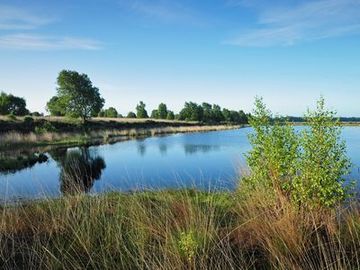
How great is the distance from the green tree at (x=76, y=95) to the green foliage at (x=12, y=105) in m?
6.40

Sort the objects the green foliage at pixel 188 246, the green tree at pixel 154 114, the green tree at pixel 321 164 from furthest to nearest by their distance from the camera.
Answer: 1. the green tree at pixel 154 114
2. the green tree at pixel 321 164
3. the green foliage at pixel 188 246

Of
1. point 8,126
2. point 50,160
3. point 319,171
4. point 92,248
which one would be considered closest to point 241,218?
point 319,171

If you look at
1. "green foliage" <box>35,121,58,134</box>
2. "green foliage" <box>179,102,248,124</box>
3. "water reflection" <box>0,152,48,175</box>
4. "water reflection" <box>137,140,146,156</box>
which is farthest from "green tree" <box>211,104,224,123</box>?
"water reflection" <box>0,152,48,175</box>

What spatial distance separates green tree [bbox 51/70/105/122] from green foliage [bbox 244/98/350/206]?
4605cm

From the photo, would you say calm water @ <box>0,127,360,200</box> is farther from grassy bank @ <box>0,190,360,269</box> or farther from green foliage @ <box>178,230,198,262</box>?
green foliage @ <box>178,230,198,262</box>

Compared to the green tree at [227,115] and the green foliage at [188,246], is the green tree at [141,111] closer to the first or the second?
the green tree at [227,115]

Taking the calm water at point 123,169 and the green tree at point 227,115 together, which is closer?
the calm water at point 123,169

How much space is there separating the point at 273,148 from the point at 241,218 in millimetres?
1363

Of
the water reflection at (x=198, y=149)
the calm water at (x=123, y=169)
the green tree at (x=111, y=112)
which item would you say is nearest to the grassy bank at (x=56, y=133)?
the calm water at (x=123, y=169)

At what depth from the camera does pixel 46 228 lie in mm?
6891

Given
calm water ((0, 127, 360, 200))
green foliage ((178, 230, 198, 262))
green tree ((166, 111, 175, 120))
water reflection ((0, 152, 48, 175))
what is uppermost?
green tree ((166, 111, 175, 120))

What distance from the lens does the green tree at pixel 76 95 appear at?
52.0 meters

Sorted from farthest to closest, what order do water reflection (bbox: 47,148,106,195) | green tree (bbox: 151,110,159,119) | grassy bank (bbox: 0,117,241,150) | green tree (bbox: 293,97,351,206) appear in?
1. green tree (bbox: 151,110,159,119)
2. grassy bank (bbox: 0,117,241,150)
3. water reflection (bbox: 47,148,106,195)
4. green tree (bbox: 293,97,351,206)

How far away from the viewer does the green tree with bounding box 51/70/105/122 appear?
52.0 meters
